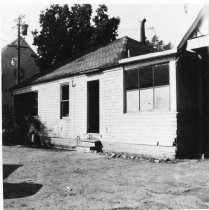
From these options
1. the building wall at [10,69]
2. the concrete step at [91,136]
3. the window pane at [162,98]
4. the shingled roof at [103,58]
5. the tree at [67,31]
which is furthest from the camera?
the tree at [67,31]

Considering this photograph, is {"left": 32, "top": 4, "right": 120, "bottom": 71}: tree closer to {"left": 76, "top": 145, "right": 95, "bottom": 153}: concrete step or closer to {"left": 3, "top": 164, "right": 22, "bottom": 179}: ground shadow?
{"left": 76, "top": 145, "right": 95, "bottom": 153}: concrete step

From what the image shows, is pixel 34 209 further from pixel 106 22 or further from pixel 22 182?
pixel 106 22

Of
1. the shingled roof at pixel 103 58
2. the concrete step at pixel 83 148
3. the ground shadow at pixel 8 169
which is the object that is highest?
the shingled roof at pixel 103 58

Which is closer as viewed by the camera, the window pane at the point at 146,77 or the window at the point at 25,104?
the window pane at the point at 146,77

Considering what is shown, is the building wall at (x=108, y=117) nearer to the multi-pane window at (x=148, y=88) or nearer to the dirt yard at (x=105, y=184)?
the multi-pane window at (x=148, y=88)

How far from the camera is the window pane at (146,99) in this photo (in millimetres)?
11609

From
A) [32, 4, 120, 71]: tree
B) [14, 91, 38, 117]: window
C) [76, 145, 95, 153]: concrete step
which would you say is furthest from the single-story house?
[32, 4, 120, 71]: tree

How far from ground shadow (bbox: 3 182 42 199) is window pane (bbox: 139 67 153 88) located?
5909 millimetres

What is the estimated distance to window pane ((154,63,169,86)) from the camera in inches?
439

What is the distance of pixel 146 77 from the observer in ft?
38.7

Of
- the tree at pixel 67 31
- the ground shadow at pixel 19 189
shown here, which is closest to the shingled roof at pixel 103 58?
the ground shadow at pixel 19 189

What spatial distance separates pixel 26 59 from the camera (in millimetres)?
30484

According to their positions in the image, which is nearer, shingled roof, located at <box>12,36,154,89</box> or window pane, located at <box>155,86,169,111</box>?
window pane, located at <box>155,86,169,111</box>

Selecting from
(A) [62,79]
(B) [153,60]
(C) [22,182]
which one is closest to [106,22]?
(A) [62,79]
